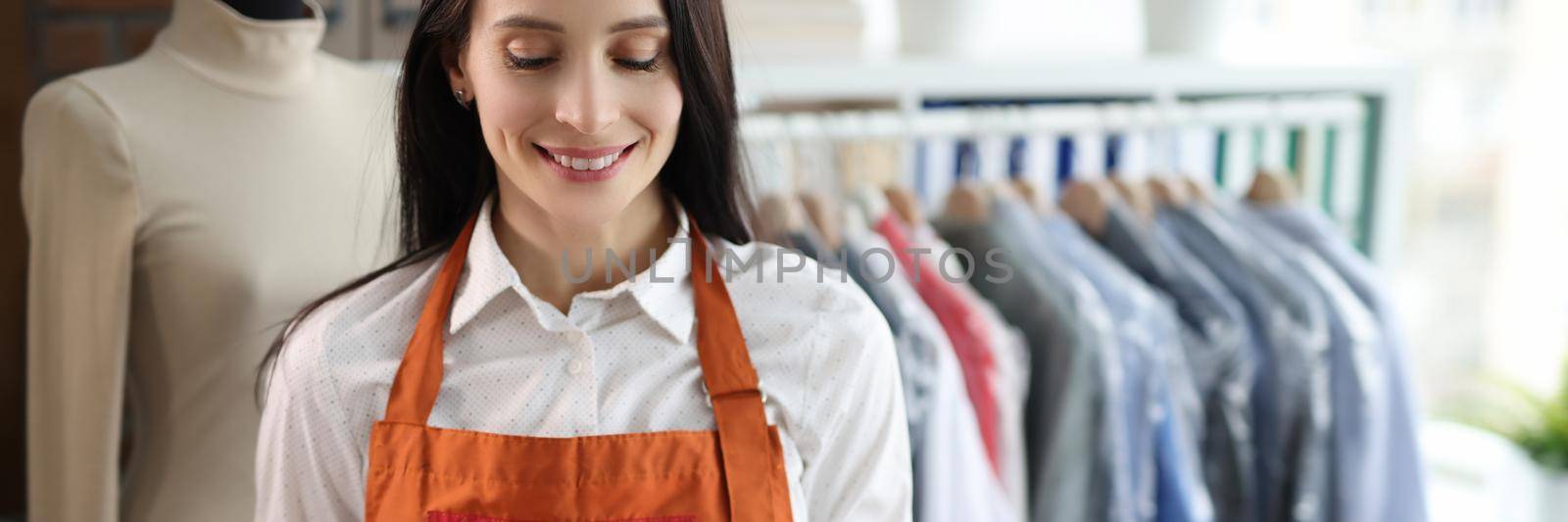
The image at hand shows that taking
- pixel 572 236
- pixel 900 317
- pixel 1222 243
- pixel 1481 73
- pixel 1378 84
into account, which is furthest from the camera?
pixel 1481 73

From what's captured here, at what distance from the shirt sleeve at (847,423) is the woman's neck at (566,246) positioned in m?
0.18

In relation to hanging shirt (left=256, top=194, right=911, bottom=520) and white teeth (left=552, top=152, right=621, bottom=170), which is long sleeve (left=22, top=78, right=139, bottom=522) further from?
white teeth (left=552, top=152, right=621, bottom=170)

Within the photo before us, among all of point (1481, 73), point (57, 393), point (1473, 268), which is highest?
point (1481, 73)

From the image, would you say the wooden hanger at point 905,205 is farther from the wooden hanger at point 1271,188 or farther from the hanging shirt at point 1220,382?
the wooden hanger at point 1271,188

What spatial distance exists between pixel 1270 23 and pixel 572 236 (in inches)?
99.0

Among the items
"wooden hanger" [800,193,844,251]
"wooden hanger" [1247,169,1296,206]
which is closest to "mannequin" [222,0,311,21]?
"wooden hanger" [800,193,844,251]

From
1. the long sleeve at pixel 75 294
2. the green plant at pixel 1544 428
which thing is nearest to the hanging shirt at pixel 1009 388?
the long sleeve at pixel 75 294

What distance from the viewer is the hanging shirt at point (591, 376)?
1058mm

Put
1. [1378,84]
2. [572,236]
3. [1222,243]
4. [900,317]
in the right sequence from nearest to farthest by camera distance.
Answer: [572,236] < [900,317] < [1222,243] < [1378,84]

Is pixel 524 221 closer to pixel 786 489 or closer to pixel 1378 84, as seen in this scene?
pixel 786 489

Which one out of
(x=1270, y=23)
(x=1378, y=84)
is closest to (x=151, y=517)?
(x=1378, y=84)

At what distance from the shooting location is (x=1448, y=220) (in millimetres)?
3115

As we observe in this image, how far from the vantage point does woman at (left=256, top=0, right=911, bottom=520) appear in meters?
0.99

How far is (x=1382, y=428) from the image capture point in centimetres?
184
